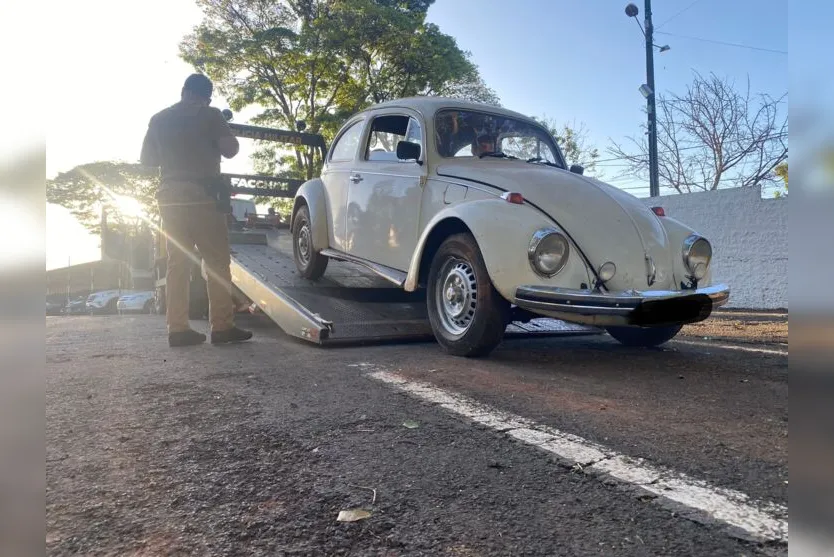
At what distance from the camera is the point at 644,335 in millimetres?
4406

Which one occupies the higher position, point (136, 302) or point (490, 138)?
point (490, 138)

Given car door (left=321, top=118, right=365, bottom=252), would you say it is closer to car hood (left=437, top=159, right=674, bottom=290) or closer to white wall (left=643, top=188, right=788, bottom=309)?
car hood (left=437, top=159, right=674, bottom=290)

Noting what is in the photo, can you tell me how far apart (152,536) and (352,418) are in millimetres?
1069

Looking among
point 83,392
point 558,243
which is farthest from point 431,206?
point 83,392

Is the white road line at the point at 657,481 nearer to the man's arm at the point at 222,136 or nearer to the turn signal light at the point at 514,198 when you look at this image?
the turn signal light at the point at 514,198

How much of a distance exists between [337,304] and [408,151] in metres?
1.48

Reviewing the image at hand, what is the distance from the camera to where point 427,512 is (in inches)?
57.6

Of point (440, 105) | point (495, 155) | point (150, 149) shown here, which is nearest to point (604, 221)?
point (495, 155)

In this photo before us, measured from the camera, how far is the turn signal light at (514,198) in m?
3.53

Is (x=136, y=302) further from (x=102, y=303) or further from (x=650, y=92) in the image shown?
(x=650, y=92)

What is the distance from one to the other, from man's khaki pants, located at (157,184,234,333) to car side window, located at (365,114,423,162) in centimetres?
156

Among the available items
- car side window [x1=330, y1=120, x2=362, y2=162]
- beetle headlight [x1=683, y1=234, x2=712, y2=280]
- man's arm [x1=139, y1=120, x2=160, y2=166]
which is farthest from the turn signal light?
man's arm [x1=139, y1=120, x2=160, y2=166]

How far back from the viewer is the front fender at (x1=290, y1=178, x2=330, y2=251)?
558cm

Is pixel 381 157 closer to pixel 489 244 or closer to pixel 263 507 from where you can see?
pixel 489 244
